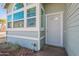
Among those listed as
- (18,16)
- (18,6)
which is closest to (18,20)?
(18,16)

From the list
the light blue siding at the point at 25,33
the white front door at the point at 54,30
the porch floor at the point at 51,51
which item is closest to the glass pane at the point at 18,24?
the light blue siding at the point at 25,33

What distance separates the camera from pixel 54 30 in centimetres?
229

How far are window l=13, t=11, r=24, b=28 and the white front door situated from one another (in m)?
0.61

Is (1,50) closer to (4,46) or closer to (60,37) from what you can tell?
(4,46)

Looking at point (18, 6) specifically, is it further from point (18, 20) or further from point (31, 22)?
point (31, 22)

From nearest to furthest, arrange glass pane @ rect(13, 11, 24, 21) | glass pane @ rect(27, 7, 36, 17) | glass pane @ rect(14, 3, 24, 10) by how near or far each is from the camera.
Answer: glass pane @ rect(14, 3, 24, 10) → glass pane @ rect(13, 11, 24, 21) → glass pane @ rect(27, 7, 36, 17)

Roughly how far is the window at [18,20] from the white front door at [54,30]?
0.61 meters

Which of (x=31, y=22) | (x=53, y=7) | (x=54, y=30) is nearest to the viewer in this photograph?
(x=53, y=7)

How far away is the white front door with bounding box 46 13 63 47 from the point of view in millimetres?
2246

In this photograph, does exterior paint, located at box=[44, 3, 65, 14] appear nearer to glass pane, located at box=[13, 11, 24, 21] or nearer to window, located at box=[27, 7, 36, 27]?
window, located at box=[27, 7, 36, 27]

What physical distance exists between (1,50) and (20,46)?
420 millimetres

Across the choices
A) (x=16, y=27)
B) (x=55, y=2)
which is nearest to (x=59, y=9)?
(x=55, y=2)

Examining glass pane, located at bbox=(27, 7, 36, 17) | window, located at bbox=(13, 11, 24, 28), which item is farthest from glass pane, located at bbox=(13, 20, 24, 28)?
glass pane, located at bbox=(27, 7, 36, 17)

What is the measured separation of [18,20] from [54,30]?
86 centimetres
